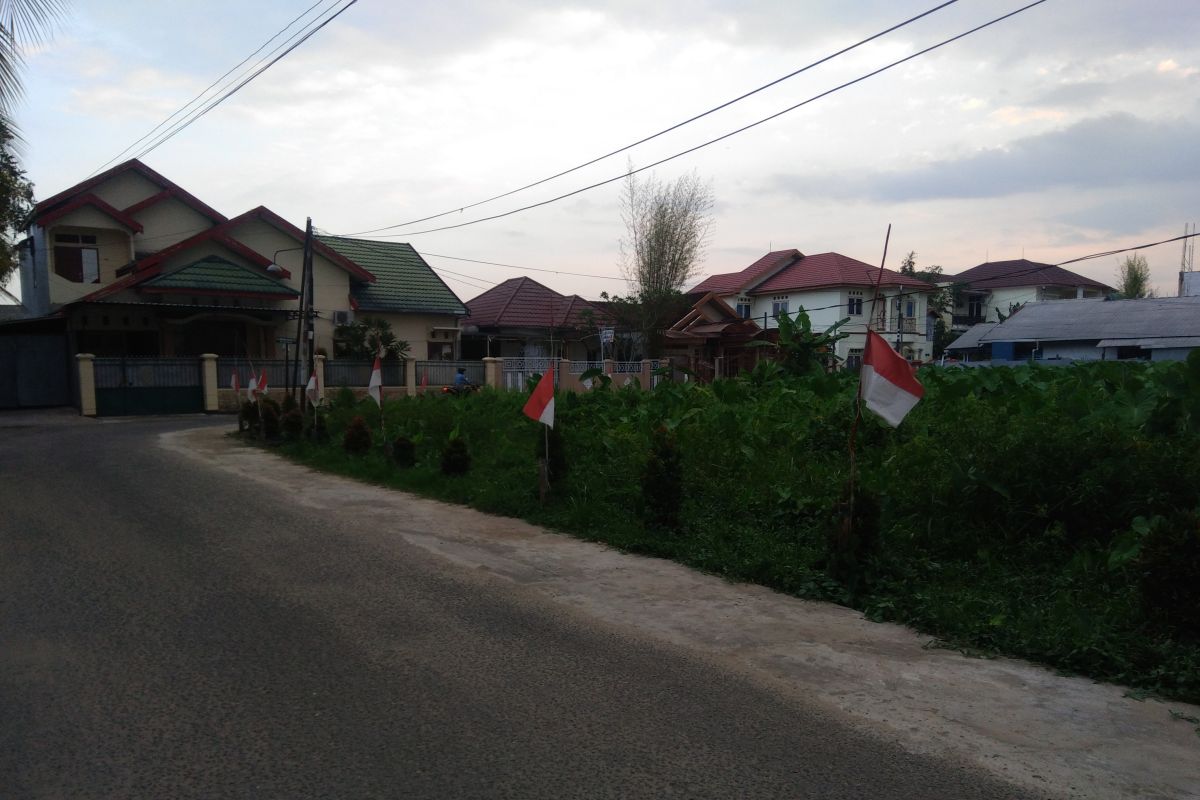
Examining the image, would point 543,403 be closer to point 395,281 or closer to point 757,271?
point 395,281

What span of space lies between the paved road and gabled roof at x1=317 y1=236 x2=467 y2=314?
26830 millimetres

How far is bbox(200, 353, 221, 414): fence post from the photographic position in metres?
26.3

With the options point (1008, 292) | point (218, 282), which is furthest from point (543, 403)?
point (1008, 292)

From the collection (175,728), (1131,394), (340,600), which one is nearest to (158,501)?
(340,600)

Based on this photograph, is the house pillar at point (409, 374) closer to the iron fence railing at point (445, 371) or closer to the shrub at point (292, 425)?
the iron fence railing at point (445, 371)

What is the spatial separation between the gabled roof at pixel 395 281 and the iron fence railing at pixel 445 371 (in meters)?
4.68

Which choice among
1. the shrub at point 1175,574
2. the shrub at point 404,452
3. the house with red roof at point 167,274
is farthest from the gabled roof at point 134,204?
the shrub at point 1175,574

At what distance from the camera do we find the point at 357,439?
580 inches

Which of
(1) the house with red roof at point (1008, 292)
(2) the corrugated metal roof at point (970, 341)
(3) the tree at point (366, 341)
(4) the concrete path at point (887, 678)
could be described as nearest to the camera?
(4) the concrete path at point (887, 678)

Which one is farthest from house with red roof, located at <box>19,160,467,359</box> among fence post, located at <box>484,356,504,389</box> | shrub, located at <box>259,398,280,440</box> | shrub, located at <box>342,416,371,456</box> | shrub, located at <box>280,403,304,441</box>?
shrub, located at <box>342,416,371,456</box>

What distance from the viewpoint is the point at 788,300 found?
4541 cm

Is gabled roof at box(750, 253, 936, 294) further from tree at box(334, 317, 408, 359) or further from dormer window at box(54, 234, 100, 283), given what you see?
dormer window at box(54, 234, 100, 283)

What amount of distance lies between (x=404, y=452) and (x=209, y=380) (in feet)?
52.4

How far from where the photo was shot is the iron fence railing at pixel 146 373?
24.6 metres
